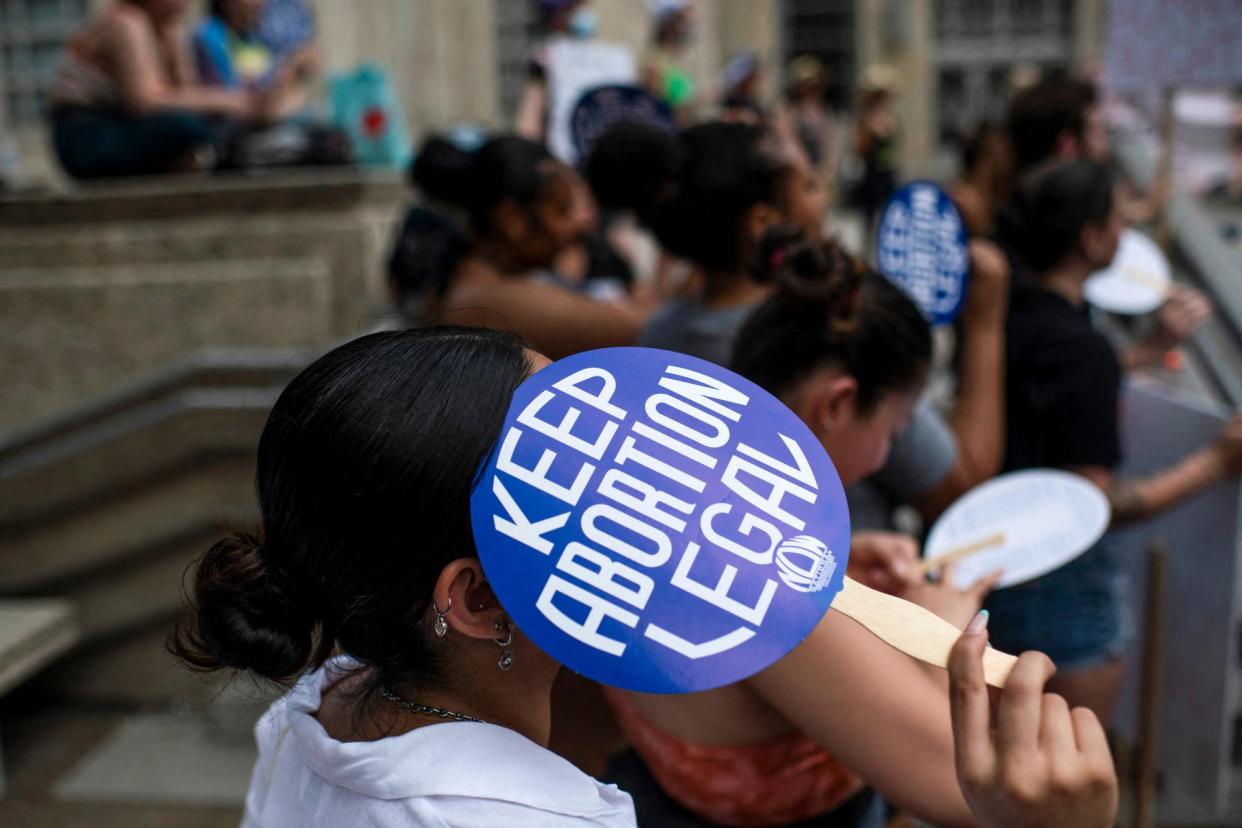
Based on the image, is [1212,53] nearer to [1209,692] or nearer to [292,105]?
[1209,692]

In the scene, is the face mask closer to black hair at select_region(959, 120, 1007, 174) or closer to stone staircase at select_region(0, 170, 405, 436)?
stone staircase at select_region(0, 170, 405, 436)

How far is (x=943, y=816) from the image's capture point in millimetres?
1127

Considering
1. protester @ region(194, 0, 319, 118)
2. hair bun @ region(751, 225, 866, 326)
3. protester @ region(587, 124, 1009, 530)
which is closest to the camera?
hair bun @ region(751, 225, 866, 326)

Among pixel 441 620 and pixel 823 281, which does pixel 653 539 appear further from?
pixel 823 281

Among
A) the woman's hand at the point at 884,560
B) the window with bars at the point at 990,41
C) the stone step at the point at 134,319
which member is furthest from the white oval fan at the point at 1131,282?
the window with bars at the point at 990,41

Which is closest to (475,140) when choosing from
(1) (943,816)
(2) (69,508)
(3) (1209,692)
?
(2) (69,508)

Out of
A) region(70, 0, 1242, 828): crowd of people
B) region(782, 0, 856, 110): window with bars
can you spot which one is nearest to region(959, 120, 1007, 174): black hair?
region(70, 0, 1242, 828): crowd of people

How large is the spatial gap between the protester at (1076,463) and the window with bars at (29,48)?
36.5ft

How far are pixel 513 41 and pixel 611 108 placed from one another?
10277 mm

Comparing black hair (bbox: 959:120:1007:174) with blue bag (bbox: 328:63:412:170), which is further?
blue bag (bbox: 328:63:412:170)

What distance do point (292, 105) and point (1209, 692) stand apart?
4.15 meters

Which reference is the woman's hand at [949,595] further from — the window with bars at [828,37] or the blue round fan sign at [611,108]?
the window with bars at [828,37]

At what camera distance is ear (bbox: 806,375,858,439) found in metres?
1.53

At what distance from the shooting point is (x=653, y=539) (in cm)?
80
